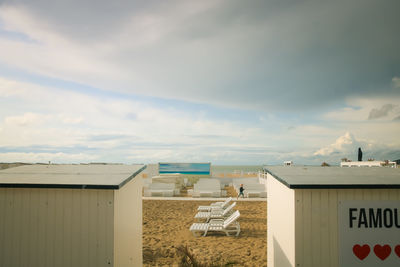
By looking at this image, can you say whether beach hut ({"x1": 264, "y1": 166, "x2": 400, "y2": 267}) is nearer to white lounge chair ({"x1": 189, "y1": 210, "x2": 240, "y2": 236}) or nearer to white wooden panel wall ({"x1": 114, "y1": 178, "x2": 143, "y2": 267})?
white wooden panel wall ({"x1": 114, "y1": 178, "x2": 143, "y2": 267})

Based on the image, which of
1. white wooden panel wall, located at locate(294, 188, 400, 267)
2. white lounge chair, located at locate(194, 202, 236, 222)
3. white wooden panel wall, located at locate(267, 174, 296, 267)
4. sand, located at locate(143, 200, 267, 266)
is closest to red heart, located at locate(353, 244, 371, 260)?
white wooden panel wall, located at locate(294, 188, 400, 267)

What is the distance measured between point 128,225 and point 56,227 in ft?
4.01

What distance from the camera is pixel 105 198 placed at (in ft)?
13.5

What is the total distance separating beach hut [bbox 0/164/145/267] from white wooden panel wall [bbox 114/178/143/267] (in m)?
0.02

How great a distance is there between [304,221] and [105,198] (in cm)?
296

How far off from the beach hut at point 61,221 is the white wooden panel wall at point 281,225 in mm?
2634

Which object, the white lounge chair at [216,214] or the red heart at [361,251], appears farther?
the white lounge chair at [216,214]

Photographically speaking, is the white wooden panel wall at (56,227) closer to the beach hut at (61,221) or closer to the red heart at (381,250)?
the beach hut at (61,221)

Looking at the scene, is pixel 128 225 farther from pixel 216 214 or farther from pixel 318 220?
pixel 216 214

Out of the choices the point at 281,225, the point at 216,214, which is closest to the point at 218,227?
the point at 216,214

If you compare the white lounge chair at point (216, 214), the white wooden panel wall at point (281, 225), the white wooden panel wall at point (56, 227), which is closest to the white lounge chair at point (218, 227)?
the white lounge chair at point (216, 214)

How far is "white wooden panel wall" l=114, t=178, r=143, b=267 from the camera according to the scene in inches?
171

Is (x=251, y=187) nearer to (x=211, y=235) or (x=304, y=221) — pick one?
(x=211, y=235)

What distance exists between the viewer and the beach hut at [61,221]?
4.12 metres
